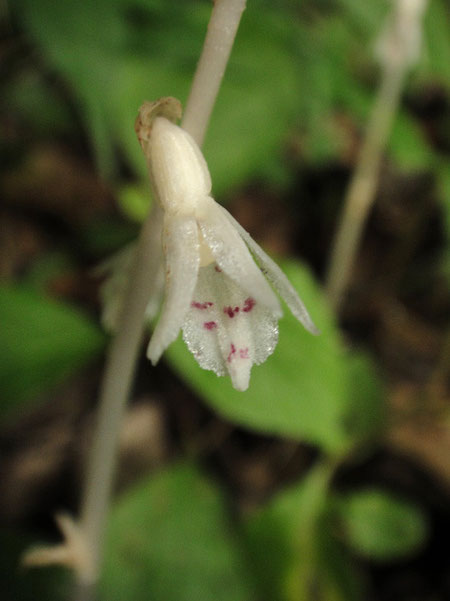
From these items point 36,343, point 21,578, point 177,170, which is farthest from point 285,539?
point 177,170

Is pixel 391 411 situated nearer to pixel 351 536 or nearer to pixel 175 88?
pixel 351 536

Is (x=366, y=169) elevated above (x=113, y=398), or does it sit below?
above

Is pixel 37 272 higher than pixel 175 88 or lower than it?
lower

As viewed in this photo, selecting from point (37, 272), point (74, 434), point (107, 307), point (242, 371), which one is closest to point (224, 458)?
point (74, 434)

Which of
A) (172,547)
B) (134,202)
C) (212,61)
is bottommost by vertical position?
(172,547)

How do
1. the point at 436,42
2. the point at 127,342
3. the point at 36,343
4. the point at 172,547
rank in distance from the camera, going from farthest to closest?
the point at 436,42 → the point at 172,547 → the point at 36,343 → the point at 127,342

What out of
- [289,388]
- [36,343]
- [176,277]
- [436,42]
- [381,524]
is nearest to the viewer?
[176,277]

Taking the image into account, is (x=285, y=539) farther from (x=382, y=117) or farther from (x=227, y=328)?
(x=382, y=117)
